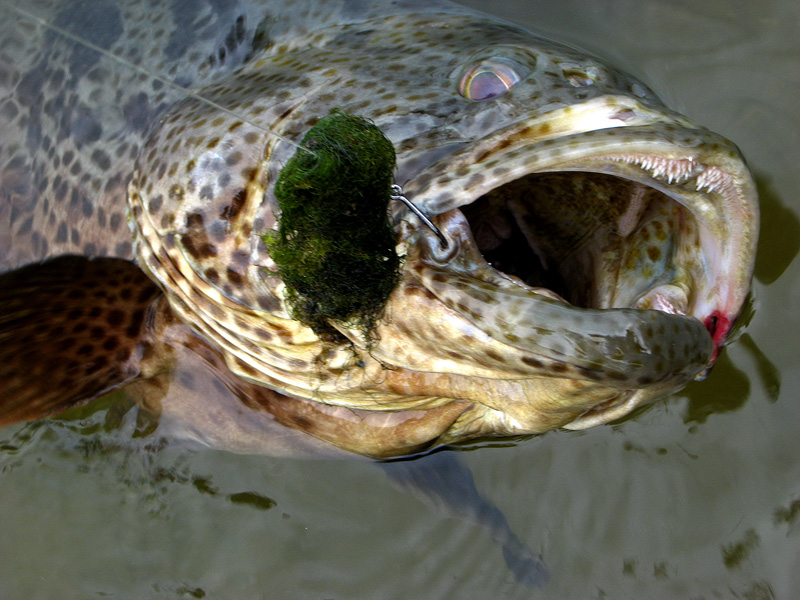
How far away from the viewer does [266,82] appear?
2.75 metres

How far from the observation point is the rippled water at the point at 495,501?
3234 millimetres

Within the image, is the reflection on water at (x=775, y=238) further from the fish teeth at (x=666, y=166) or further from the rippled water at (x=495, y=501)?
the fish teeth at (x=666, y=166)

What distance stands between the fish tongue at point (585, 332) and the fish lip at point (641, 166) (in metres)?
0.26

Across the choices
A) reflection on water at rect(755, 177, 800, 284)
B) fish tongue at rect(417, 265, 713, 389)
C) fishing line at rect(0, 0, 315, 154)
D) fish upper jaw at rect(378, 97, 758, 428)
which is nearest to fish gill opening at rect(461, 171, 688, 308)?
fish upper jaw at rect(378, 97, 758, 428)

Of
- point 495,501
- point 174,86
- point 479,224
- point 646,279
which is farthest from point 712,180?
point 495,501

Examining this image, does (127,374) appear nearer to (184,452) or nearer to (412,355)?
(184,452)

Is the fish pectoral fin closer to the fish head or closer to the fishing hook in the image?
the fish head

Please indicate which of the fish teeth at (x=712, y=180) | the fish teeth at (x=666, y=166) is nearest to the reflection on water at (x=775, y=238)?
the fish teeth at (x=712, y=180)

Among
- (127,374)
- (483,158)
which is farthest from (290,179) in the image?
(127,374)

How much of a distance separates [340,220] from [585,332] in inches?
25.5

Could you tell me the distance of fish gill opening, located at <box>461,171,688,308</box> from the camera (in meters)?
2.37

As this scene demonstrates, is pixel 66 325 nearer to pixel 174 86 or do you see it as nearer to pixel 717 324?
pixel 174 86

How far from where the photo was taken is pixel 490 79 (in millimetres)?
2436

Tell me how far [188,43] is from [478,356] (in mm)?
2065
